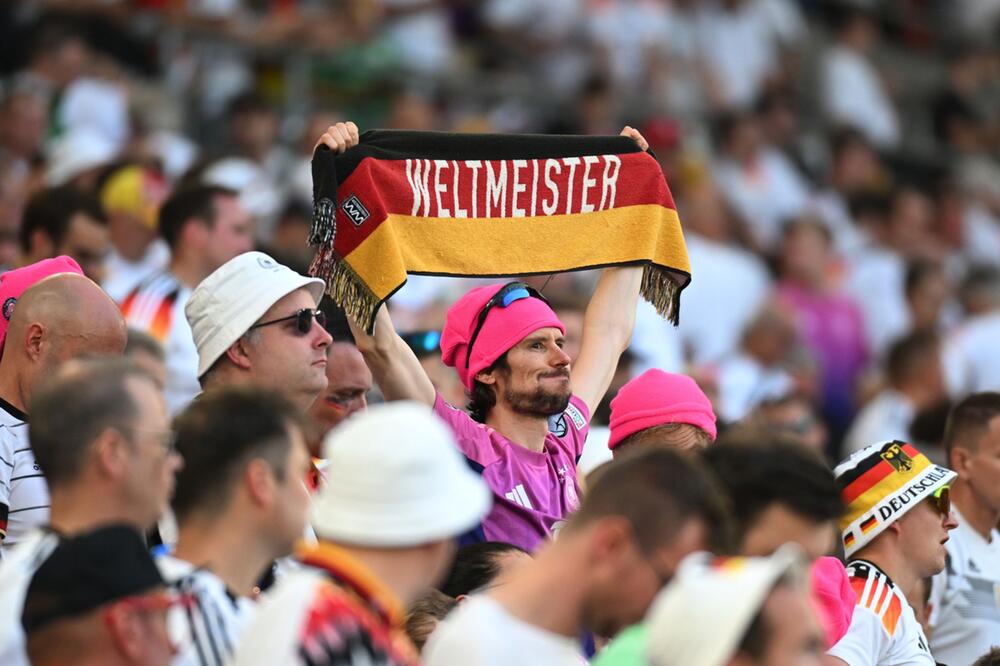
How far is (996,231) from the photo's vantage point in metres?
16.8

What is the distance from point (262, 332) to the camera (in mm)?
5547

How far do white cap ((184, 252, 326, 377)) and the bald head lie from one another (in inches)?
13.5

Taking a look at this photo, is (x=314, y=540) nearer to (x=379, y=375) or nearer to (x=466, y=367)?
(x=379, y=375)

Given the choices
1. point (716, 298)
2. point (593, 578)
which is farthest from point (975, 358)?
point (593, 578)

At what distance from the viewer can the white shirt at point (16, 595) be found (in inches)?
147

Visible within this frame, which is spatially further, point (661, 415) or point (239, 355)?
point (661, 415)

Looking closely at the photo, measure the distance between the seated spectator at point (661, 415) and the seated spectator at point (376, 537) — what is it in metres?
2.26

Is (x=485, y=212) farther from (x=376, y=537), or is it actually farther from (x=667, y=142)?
(x=667, y=142)

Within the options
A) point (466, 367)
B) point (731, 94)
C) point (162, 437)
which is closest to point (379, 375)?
point (466, 367)

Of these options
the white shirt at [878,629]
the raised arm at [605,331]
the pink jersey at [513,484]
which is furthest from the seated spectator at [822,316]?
the pink jersey at [513,484]

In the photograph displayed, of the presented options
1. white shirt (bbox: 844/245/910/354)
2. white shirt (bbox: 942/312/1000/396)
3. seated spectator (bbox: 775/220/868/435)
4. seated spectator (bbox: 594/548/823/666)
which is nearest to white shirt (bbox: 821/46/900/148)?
white shirt (bbox: 844/245/910/354)

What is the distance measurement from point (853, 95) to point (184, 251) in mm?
11241

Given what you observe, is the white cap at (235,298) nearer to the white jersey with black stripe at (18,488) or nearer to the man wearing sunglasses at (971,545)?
the white jersey with black stripe at (18,488)

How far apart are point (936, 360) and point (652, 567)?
7.97 metres
